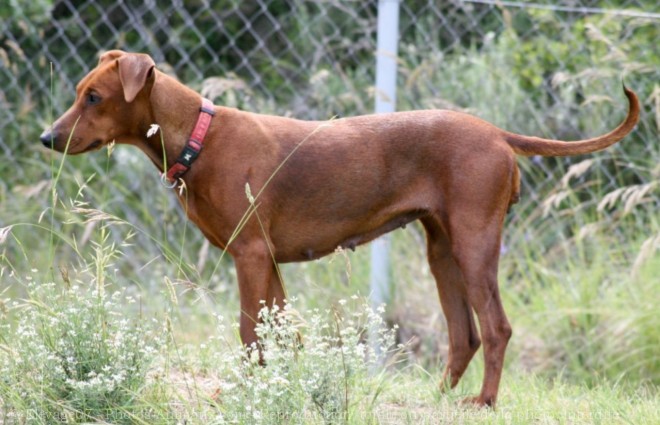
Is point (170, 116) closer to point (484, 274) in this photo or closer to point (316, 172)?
point (316, 172)

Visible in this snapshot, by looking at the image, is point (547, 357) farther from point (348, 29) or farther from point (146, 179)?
point (348, 29)

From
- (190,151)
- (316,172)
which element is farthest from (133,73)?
(316,172)

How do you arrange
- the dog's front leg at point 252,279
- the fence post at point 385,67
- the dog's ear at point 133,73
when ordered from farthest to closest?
1. the fence post at point 385,67
2. the dog's front leg at point 252,279
3. the dog's ear at point 133,73

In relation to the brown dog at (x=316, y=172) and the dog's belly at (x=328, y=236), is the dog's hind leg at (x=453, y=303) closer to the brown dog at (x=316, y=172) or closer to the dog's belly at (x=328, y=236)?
the brown dog at (x=316, y=172)

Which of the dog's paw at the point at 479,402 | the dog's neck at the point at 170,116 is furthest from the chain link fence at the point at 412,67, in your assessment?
the dog's paw at the point at 479,402

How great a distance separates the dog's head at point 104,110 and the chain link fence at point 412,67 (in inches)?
69.3

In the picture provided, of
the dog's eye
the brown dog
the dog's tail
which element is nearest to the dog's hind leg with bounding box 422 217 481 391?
the brown dog

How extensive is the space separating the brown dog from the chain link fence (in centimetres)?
173

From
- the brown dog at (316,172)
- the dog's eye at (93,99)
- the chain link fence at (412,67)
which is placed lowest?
the chain link fence at (412,67)

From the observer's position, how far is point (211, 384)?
4.01m

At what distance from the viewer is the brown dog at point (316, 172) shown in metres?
3.75

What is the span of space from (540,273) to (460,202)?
2.04 m

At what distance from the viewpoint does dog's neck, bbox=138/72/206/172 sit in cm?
382

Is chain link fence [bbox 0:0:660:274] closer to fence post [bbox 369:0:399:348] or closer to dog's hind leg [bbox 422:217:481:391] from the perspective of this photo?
fence post [bbox 369:0:399:348]
